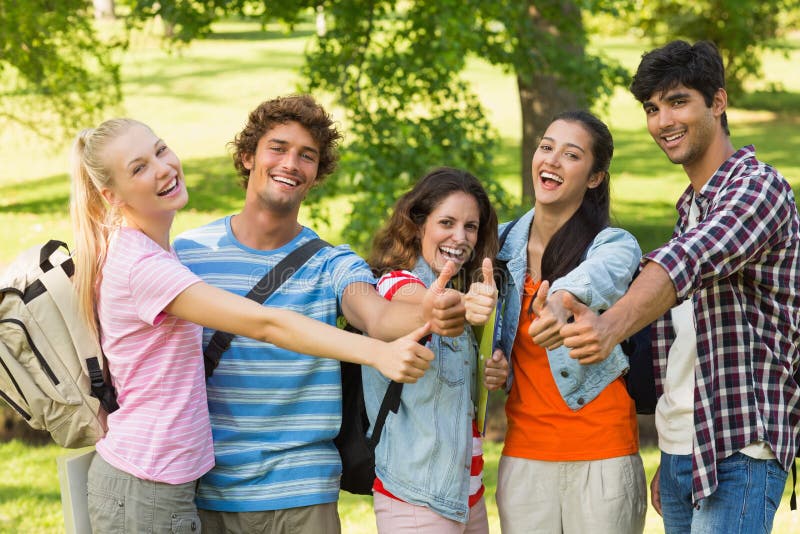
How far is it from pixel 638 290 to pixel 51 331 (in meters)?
1.79

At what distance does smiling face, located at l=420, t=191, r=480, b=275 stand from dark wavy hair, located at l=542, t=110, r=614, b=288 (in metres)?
0.28

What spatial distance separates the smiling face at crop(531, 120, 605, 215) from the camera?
3566 mm

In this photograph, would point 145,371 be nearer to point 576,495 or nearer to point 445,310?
point 445,310

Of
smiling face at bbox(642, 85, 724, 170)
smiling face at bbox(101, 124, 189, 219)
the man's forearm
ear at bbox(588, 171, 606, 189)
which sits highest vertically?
smiling face at bbox(642, 85, 724, 170)

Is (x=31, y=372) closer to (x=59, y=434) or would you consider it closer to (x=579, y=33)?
(x=59, y=434)

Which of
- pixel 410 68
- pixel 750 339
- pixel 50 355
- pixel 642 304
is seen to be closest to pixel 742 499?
pixel 750 339

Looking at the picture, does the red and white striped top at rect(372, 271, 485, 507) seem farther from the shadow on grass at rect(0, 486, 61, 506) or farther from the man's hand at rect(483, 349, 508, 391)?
the shadow on grass at rect(0, 486, 61, 506)

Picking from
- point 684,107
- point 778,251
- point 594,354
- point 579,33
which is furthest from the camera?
point 579,33

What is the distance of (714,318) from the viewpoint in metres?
3.14

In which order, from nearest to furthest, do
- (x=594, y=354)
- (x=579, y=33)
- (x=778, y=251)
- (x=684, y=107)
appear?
(x=594, y=354) < (x=778, y=251) < (x=684, y=107) < (x=579, y=33)

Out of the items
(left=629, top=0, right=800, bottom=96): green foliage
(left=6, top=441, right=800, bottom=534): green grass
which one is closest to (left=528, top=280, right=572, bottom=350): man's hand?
(left=6, top=441, right=800, bottom=534): green grass

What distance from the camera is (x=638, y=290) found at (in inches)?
111

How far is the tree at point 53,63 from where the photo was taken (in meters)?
10.6

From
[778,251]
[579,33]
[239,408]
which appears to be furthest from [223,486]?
[579,33]
